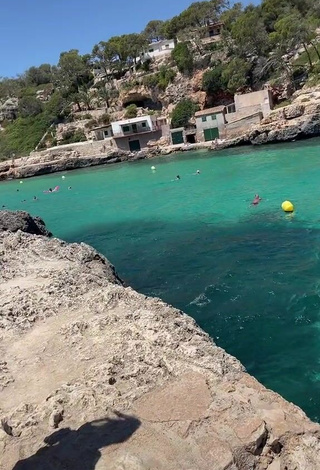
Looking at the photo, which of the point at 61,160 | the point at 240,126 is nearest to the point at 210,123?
the point at 240,126

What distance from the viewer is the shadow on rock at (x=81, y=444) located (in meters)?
5.49

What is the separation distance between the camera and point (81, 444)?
19.0 feet

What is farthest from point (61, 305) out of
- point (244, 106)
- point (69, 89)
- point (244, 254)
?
point (69, 89)

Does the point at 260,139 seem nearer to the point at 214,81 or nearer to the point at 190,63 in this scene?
the point at 214,81

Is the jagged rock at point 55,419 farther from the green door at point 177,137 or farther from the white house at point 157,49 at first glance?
the white house at point 157,49

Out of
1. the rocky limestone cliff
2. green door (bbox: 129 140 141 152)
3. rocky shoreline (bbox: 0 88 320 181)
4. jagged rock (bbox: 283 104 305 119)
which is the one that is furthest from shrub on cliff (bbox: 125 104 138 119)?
jagged rock (bbox: 283 104 305 119)

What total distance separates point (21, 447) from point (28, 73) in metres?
134

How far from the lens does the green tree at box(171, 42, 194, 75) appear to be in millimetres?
78125

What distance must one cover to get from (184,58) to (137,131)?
17.9 m

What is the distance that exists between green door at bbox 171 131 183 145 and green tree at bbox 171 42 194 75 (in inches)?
663

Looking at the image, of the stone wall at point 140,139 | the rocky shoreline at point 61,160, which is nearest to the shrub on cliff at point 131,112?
the stone wall at point 140,139

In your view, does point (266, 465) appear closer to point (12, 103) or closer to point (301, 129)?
point (301, 129)

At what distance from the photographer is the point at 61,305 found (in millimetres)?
10953

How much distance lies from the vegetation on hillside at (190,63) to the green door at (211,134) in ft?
23.1
